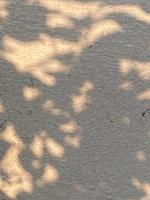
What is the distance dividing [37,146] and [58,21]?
3.46ft

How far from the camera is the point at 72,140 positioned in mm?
3293

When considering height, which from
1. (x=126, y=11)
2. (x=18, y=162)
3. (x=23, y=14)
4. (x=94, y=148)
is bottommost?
(x=18, y=162)

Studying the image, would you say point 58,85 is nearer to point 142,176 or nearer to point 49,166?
point 49,166

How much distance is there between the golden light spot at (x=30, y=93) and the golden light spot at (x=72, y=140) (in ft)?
1.41

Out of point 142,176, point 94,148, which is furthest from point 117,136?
point 142,176

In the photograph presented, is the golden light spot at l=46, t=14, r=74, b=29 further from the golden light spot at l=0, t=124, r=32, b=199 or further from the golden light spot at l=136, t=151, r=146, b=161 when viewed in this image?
the golden light spot at l=136, t=151, r=146, b=161

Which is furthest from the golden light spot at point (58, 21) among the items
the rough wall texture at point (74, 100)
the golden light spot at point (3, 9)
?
the golden light spot at point (3, 9)

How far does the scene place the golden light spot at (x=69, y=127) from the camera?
3.22m

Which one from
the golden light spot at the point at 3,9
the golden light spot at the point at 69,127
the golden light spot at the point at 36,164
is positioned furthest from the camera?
the golden light spot at the point at 36,164

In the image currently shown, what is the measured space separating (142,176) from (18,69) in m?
1.35

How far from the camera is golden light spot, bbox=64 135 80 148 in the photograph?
10.8 feet

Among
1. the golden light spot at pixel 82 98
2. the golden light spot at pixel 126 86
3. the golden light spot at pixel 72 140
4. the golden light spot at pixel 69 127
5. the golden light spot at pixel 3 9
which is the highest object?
the golden light spot at pixel 126 86

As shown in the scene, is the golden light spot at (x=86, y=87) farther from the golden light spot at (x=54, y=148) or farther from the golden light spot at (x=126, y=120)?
the golden light spot at (x=54, y=148)

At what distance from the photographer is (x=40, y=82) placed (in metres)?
3.08
